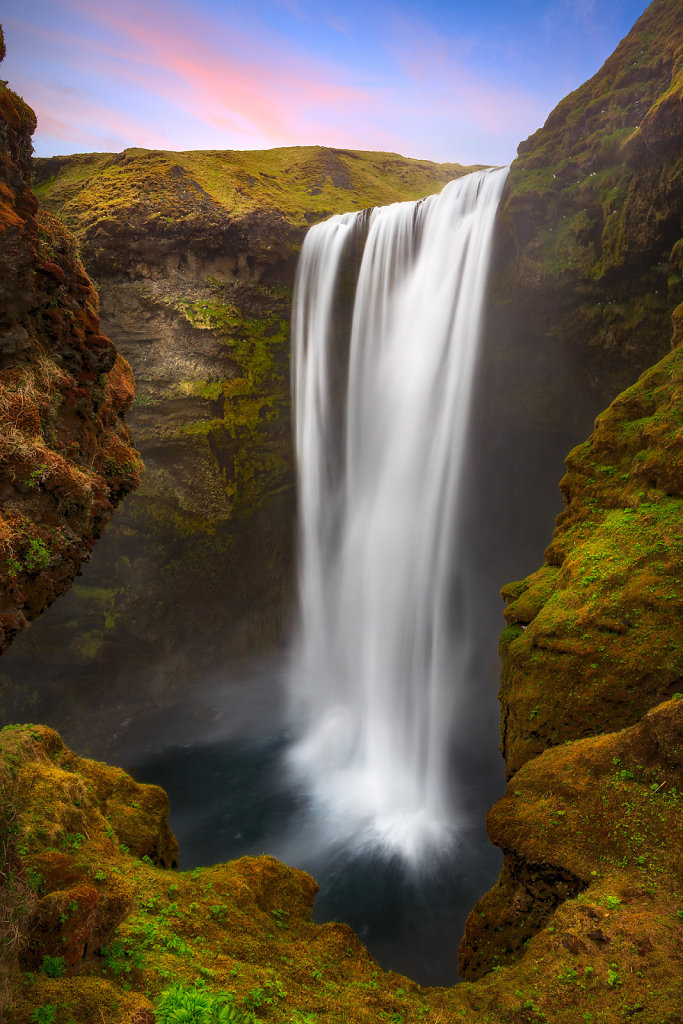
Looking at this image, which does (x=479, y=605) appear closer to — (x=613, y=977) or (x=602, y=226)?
(x=602, y=226)

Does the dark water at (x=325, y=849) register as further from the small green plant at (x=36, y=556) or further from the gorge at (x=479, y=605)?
the small green plant at (x=36, y=556)

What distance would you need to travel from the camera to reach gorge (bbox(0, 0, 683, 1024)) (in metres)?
4.14

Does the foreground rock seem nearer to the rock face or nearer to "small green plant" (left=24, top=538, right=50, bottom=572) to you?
the rock face

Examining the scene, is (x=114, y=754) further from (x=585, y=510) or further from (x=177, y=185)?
(x=177, y=185)

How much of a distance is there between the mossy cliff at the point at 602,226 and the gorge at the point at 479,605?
0.06 m

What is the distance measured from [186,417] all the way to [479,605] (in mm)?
12163

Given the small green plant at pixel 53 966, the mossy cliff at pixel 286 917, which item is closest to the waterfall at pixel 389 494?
the mossy cliff at pixel 286 917

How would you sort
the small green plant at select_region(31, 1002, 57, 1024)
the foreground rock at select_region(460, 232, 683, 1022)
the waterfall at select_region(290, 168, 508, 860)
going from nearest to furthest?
1. the small green plant at select_region(31, 1002, 57, 1024)
2. the foreground rock at select_region(460, 232, 683, 1022)
3. the waterfall at select_region(290, 168, 508, 860)

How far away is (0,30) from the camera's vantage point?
6062 mm

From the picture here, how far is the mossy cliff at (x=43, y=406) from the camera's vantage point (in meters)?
5.70

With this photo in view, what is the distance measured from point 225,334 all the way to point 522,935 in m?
17.9

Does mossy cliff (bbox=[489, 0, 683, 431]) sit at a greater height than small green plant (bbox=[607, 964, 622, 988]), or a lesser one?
greater

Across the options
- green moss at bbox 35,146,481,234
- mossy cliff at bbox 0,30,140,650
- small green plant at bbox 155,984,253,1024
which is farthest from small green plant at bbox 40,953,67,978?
green moss at bbox 35,146,481,234

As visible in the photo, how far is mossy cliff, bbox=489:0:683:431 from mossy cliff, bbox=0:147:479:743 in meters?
8.41
